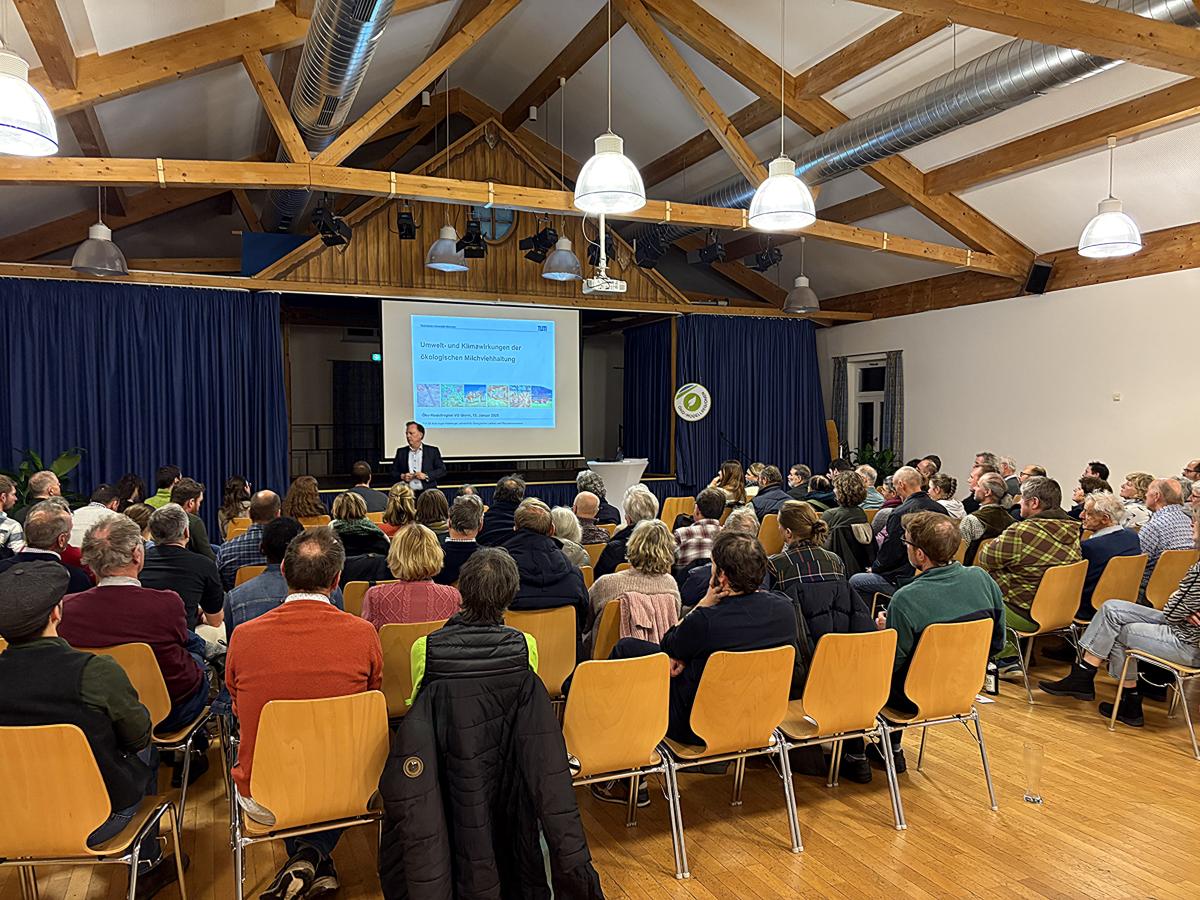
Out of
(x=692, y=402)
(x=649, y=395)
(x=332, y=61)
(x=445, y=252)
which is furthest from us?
(x=649, y=395)

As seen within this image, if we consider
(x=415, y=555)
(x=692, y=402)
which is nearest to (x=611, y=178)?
(x=415, y=555)

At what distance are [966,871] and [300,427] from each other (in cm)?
1123

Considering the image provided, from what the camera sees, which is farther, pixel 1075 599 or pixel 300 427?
pixel 300 427

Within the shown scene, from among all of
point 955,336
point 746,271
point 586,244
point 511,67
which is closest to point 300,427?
point 586,244

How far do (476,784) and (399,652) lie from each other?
100 centimetres

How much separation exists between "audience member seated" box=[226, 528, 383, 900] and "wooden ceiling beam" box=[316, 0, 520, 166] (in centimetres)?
467

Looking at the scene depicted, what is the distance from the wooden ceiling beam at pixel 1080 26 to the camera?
3.82 m

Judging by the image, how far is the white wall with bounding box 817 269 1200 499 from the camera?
7973 mm

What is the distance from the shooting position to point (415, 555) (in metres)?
3.22

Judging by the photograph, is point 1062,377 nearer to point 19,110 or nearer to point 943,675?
point 943,675

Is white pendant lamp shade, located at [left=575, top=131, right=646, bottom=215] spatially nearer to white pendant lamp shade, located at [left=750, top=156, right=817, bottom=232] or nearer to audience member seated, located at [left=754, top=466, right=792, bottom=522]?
white pendant lamp shade, located at [left=750, top=156, right=817, bottom=232]

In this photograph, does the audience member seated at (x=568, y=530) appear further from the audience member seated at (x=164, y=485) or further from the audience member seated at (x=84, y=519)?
the audience member seated at (x=164, y=485)

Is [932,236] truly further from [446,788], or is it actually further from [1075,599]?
[446,788]

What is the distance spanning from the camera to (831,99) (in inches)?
317
